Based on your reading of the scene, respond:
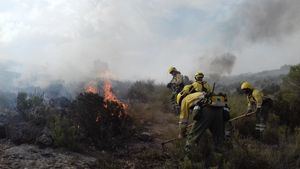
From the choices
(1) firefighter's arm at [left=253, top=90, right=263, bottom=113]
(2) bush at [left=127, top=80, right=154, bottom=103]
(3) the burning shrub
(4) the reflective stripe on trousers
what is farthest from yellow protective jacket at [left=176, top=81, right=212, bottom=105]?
(2) bush at [left=127, top=80, right=154, bottom=103]

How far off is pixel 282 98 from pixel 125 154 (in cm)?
635

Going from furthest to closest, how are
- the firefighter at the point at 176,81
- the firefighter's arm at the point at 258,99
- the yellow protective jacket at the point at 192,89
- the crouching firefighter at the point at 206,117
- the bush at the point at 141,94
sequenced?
the bush at the point at 141,94
the firefighter at the point at 176,81
the firefighter's arm at the point at 258,99
the yellow protective jacket at the point at 192,89
the crouching firefighter at the point at 206,117

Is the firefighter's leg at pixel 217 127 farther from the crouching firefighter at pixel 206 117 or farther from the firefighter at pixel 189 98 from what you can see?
the firefighter at pixel 189 98

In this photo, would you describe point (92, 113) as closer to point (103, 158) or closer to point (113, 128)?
point (113, 128)

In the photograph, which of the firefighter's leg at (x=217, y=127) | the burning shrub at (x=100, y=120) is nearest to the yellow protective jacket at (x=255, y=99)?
the firefighter's leg at (x=217, y=127)

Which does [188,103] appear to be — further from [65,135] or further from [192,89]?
[65,135]

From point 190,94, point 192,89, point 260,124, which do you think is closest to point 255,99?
point 260,124

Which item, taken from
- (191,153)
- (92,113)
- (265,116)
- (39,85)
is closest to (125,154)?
(92,113)

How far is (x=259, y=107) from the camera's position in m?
11.4

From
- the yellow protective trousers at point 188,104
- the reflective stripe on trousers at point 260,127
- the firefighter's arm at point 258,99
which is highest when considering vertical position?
the firefighter's arm at point 258,99

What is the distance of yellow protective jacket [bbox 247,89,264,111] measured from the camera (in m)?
11.4

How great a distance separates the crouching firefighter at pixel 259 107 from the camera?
11443mm

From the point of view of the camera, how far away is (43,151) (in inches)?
393

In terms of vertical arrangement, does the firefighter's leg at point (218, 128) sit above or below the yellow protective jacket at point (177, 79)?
below
